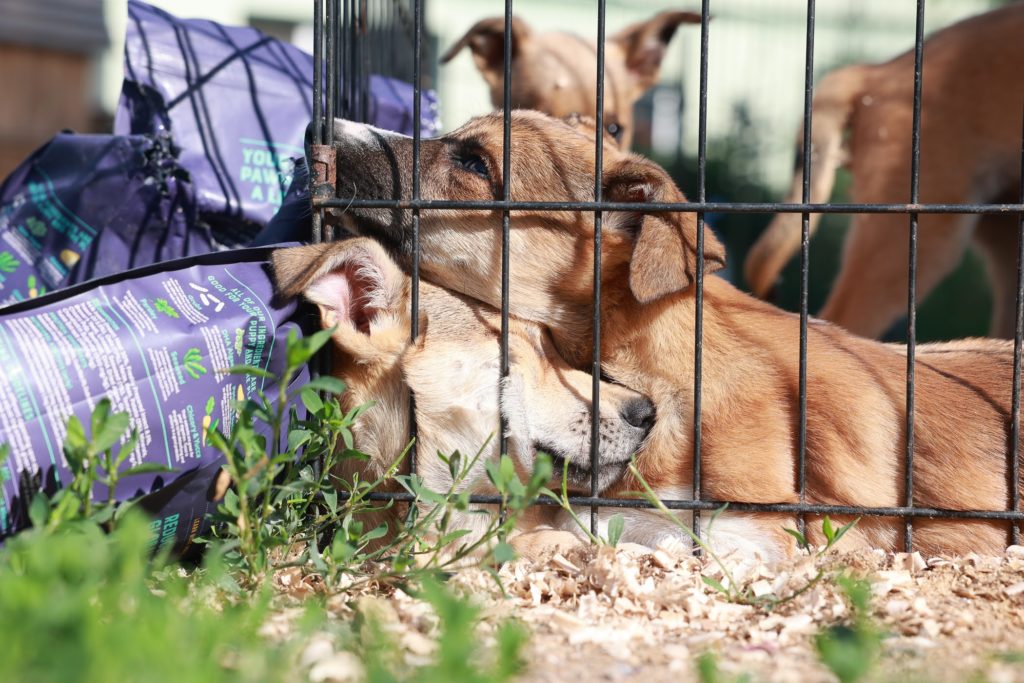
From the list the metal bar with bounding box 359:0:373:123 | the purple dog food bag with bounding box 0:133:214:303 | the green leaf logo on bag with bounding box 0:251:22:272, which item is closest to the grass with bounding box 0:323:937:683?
the purple dog food bag with bounding box 0:133:214:303

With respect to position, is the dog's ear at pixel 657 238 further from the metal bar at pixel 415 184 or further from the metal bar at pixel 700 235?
the metal bar at pixel 415 184

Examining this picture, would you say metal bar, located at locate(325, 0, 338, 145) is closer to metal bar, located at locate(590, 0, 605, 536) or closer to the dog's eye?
the dog's eye

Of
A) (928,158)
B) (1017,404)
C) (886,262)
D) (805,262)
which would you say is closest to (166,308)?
(805,262)

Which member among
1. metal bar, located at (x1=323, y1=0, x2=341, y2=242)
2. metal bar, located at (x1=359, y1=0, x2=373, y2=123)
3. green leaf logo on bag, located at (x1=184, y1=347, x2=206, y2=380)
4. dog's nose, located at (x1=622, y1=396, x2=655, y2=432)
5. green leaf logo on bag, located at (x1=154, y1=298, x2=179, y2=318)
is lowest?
dog's nose, located at (x1=622, y1=396, x2=655, y2=432)

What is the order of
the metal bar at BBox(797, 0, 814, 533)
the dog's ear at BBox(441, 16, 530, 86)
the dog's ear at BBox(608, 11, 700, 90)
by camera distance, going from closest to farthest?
1. the metal bar at BBox(797, 0, 814, 533)
2. the dog's ear at BBox(441, 16, 530, 86)
3. the dog's ear at BBox(608, 11, 700, 90)

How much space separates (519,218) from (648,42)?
382 cm

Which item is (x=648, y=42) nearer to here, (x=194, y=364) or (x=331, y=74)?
(x=331, y=74)

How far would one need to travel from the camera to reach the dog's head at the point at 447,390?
2.66 metres

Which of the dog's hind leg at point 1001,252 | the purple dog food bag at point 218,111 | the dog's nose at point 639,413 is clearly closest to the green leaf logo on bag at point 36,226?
the purple dog food bag at point 218,111

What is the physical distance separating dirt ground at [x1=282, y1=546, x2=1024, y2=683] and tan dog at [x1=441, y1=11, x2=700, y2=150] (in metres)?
3.27

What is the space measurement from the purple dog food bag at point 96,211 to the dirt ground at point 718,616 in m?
1.83

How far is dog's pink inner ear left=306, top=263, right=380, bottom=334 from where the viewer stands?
256cm

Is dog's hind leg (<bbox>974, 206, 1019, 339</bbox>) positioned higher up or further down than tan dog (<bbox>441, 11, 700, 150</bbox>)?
further down

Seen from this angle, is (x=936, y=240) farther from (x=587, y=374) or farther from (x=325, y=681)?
(x=325, y=681)
